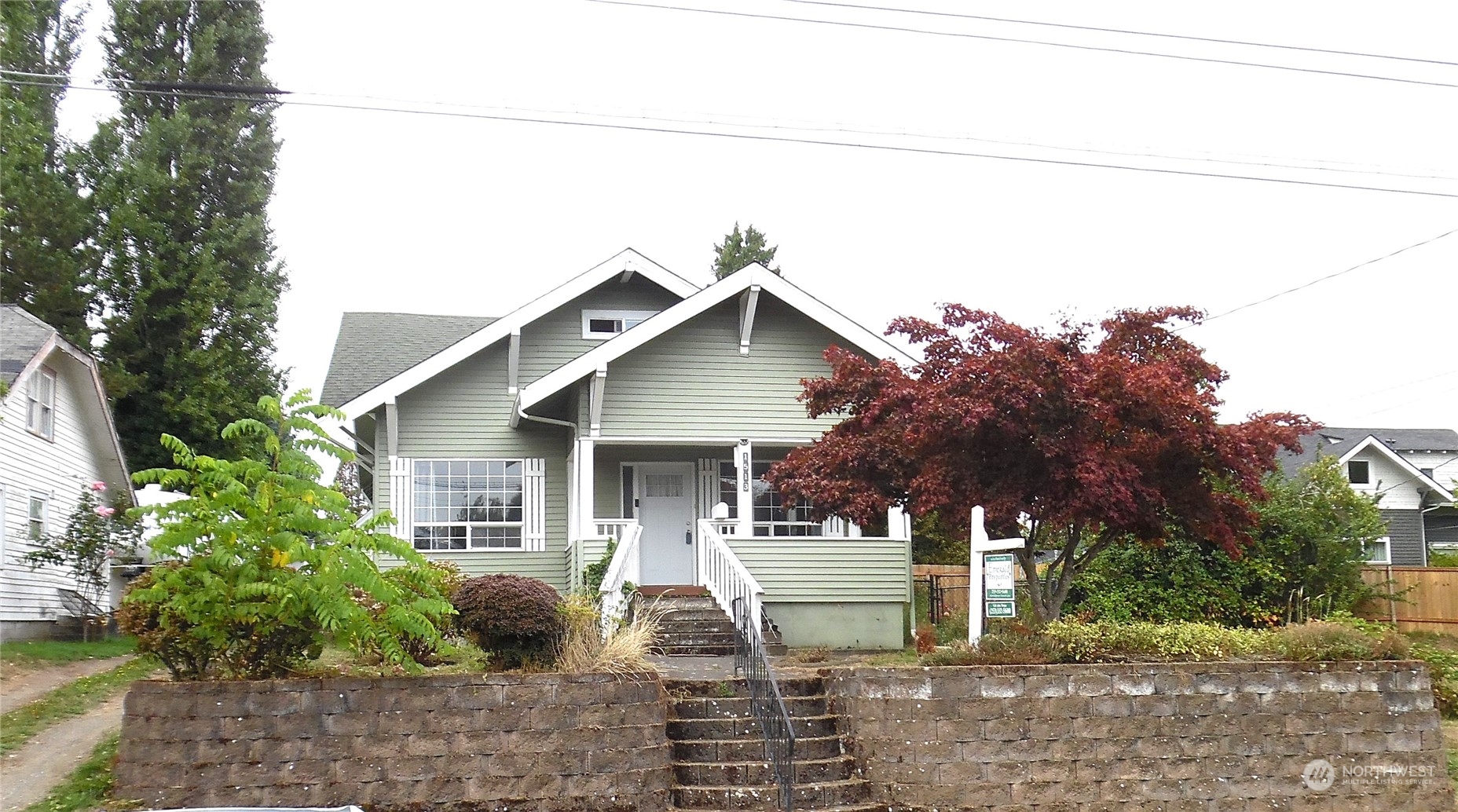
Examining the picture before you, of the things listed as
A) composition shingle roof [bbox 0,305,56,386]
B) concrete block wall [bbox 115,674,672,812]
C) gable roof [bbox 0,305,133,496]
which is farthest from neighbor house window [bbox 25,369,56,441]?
concrete block wall [bbox 115,674,672,812]

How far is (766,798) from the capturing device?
1007 cm

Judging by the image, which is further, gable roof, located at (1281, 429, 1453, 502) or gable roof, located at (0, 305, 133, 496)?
gable roof, located at (1281, 429, 1453, 502)

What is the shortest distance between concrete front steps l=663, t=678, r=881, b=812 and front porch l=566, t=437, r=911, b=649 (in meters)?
4.34

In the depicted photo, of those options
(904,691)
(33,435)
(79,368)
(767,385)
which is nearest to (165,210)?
(79,368)

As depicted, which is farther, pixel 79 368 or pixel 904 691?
pixel 79 368

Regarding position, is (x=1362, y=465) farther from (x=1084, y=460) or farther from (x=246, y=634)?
(x=246, y=634)

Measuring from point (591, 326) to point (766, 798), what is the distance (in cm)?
1183

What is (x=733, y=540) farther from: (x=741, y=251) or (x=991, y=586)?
(x=741, y=251)

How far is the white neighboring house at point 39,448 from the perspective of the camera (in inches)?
755

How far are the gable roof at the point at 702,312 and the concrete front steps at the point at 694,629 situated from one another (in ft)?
11.0

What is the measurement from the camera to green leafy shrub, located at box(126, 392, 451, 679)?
9516 mm

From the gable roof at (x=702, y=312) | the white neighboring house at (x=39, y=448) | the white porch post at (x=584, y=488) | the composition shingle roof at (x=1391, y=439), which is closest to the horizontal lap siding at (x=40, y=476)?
the white neighboring house at (x=39, y=448)

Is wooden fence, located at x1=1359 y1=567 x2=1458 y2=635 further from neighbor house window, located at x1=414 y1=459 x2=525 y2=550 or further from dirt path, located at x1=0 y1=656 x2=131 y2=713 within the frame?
dirt path, located at x1=0 y1=656 x2=131 y2=713

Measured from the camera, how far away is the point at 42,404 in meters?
21.0
